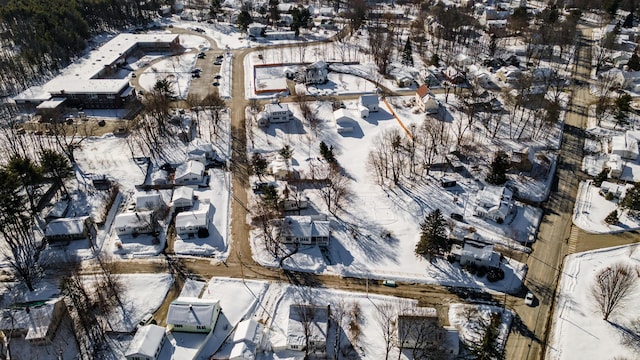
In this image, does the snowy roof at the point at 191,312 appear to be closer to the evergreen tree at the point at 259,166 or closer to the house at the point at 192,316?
the house at the point at 192,316

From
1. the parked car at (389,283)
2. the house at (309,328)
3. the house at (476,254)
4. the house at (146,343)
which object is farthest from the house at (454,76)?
the house at (146,343)

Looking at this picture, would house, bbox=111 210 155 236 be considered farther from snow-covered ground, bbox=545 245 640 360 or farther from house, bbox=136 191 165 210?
snow-covered ground, bbox=545 245 640 360

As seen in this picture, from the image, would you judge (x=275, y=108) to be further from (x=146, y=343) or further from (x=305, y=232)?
(x=146, y=343)

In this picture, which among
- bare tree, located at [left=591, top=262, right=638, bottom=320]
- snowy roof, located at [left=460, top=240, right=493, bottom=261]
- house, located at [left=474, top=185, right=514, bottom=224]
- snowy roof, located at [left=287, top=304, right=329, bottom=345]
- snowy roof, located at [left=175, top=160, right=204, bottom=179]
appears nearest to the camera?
snowy roof, located at [left=287, top=304, right=329, bottom=345]

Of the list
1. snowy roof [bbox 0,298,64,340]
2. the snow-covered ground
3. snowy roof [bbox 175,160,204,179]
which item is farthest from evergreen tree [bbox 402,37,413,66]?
snowy roof [bbox 0,298,64,340]

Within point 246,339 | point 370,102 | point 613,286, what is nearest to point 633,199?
point 613,286

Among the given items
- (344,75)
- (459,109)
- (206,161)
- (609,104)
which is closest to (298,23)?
(344,75)

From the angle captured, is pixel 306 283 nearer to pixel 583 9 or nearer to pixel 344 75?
pixel 344 75
